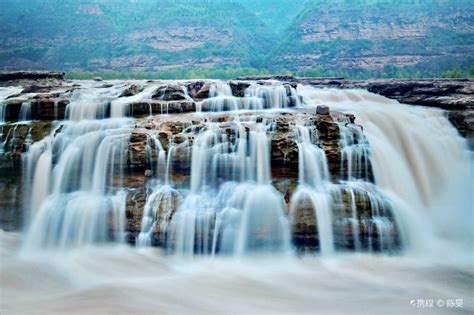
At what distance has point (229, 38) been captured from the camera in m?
90.1

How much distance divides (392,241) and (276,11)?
143m

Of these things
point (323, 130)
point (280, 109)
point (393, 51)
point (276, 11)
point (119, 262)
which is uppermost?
point (276, 11)

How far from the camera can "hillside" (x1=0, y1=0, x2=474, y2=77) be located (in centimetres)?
6412

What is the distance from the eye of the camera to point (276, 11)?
144000 mm

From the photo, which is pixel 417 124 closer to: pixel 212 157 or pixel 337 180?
pixel 337 180

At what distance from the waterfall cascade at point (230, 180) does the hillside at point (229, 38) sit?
46.8 m

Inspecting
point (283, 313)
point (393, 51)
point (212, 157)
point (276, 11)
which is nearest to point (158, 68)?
point (393, 51)

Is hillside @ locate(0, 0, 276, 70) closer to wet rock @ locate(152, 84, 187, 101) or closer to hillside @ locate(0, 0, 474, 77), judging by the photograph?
hillside @ locate(0, 0, 474, 77)

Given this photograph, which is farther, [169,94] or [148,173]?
[169,94]

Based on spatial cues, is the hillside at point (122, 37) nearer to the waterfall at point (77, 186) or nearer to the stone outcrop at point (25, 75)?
the stone outcrop at point (25, 75)

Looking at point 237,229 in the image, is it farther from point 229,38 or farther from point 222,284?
point 229,38

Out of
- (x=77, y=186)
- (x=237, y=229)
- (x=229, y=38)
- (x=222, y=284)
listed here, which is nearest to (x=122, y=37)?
(x=229, y=38)

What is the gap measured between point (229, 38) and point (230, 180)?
82.2m

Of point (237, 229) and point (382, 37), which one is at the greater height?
point (382, 37)
